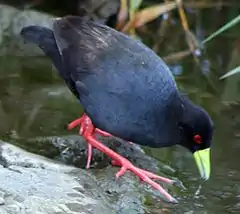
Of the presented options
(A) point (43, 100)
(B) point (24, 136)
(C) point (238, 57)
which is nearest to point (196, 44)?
(C) point (238, 57)

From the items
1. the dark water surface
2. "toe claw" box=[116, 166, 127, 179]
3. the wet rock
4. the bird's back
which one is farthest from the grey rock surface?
"toe claw" box=[116, 166, 127, 179]

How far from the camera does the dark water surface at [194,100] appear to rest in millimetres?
4219

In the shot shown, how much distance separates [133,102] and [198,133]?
423mm

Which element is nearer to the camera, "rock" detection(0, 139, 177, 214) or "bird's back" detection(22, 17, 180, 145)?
"rock" detection(0, 139, 177, 214)

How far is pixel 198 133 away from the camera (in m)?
4.13

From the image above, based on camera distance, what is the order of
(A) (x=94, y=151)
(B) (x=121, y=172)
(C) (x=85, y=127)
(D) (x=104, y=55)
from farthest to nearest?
(C) (x=85, y=127) → (A) (x=94, y=151) → (D) (x=104, y=55) → (B) (x=121, y=172)

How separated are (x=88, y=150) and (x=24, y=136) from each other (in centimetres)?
68

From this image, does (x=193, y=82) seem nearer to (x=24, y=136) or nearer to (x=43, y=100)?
(x=43, y=100)

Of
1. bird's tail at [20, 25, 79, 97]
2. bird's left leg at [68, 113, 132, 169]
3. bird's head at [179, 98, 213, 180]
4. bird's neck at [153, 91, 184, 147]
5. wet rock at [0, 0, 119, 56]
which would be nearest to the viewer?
bird's head at [179, 98, 213, 180]

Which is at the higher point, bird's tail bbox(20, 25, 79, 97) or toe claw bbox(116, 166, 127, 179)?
bird's tail bbox(20, 25, 79, 97)

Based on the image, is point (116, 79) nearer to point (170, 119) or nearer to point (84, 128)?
point (170, 119)

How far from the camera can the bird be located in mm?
4121

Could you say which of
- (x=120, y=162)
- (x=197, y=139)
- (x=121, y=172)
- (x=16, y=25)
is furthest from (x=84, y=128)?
(x=16, y=25)

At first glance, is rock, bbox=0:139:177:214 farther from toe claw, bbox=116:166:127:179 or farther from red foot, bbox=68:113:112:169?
red foot, bbox=68:113:112:169
